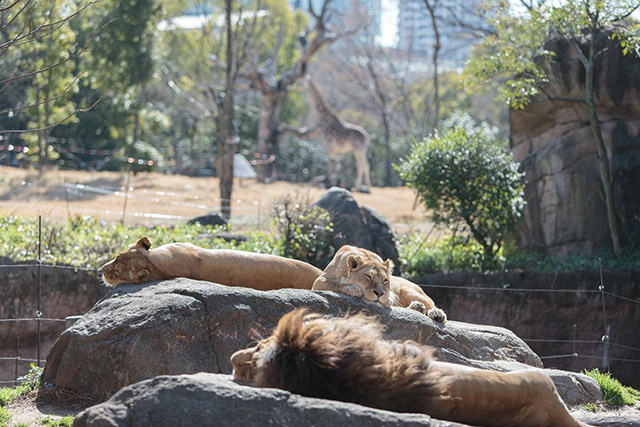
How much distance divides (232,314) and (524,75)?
9070 millimetres

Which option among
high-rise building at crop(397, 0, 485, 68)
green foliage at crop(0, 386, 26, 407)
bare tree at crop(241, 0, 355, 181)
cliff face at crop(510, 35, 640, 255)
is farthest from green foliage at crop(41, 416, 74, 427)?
bare tree at crop(241, 0, 355, 181)

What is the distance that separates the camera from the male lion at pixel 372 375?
12.2 feet

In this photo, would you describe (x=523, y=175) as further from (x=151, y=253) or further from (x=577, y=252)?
(x=151, y=253)

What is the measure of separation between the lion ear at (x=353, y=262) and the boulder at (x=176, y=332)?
293 millimetres

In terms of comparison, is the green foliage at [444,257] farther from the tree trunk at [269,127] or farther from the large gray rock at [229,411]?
the tree trunk at [269,127]

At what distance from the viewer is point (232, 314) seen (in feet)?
21.2

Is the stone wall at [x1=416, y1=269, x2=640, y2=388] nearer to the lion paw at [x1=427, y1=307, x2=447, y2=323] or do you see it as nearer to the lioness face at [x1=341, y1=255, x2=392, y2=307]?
the lion paw at [x1=427, y1=307, x2=447, y2=323]

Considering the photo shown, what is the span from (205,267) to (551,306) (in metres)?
7.26

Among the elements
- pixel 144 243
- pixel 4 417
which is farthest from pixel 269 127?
pixel 4 417

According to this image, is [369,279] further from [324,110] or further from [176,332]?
[324,110]

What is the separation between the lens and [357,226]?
13.3 meters

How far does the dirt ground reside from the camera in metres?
17.3

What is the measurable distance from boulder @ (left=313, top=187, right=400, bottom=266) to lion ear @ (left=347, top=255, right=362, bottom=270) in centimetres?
592

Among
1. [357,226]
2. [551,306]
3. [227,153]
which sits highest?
[227,153]
